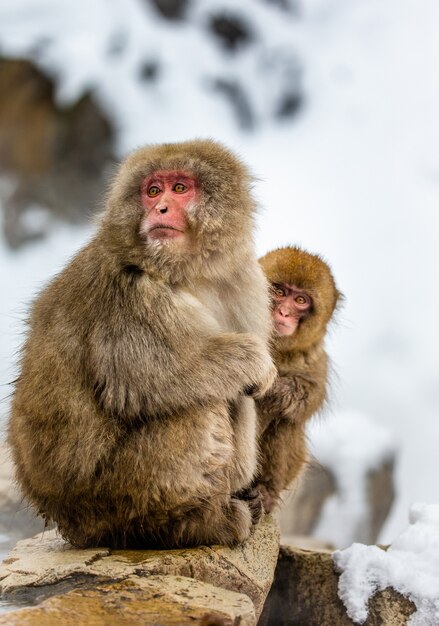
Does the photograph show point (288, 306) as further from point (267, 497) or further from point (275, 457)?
point (267, 497)

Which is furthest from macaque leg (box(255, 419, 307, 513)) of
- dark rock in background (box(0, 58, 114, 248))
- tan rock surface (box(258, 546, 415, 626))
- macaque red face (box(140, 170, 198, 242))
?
dark rock in background (box(0, 58, 114, 248))

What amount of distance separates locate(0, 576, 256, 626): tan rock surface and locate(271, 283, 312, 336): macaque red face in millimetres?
1590

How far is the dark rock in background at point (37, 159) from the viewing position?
38.3 ft

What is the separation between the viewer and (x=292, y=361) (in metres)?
4.66

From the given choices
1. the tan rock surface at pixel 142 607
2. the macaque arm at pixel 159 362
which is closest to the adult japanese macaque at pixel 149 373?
the macaque arm at pixel 159 362

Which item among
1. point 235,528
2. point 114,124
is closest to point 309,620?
point 235,528

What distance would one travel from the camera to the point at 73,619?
2.92 meters

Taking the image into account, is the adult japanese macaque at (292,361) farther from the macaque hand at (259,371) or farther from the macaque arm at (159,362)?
the macaque arm at (159,362)

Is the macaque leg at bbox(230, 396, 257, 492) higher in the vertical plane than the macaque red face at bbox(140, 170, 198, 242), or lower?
lower

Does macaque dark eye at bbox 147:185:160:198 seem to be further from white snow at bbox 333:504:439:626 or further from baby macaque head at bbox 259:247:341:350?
white snow at bbox 333:504:439:626

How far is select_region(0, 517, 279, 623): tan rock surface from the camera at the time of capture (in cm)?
337

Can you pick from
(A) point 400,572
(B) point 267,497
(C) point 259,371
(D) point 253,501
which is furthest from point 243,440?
(A) point 400,572

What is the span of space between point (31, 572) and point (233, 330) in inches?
51.7

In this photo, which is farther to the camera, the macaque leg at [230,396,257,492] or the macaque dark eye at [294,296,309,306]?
the macaque dark eye at [294,296,309,306]
